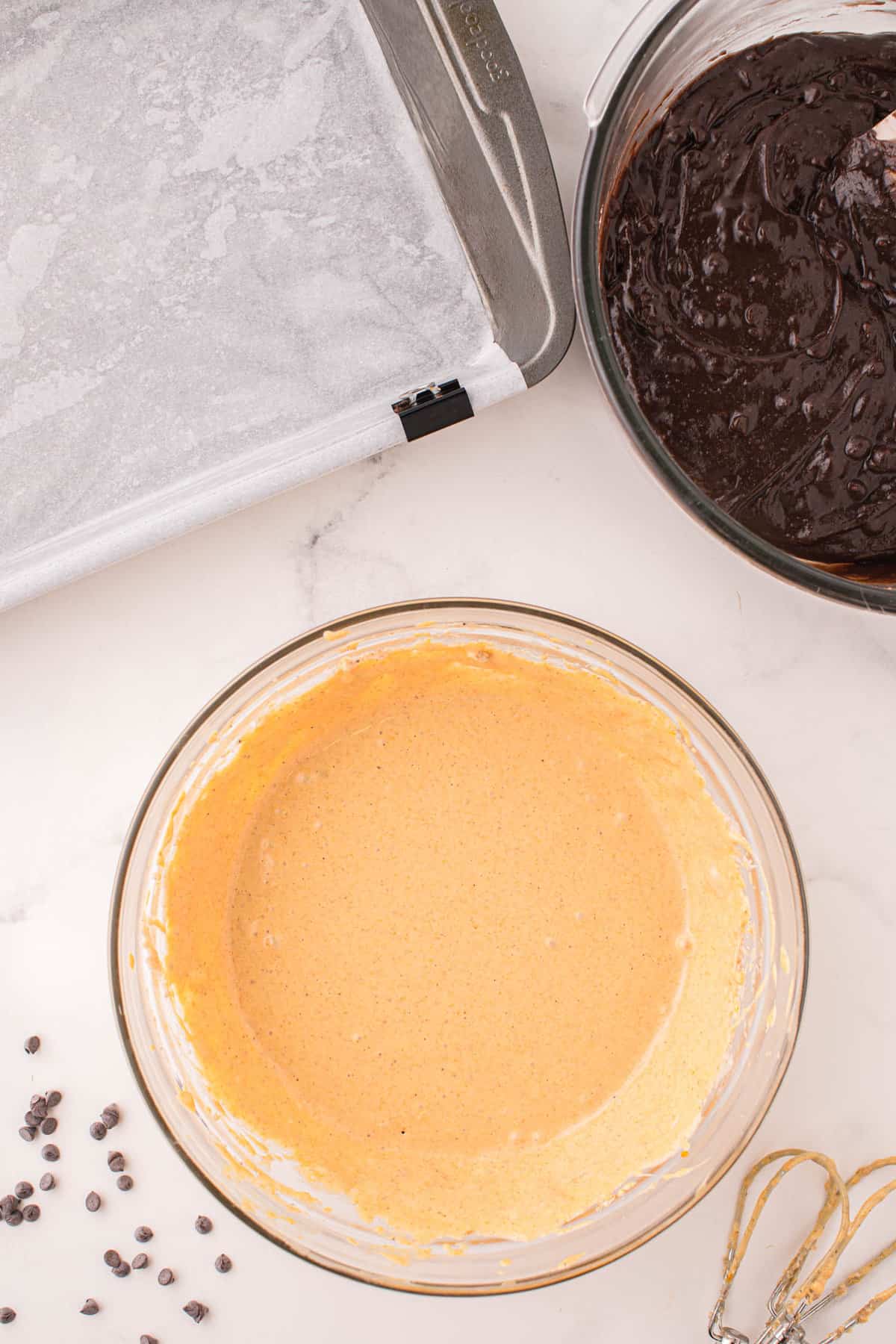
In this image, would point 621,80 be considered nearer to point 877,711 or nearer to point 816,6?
point 816,6

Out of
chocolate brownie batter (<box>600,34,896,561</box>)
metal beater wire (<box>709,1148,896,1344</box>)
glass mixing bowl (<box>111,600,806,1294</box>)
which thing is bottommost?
metal beater wire (<box>709,1148,896,1344</box>)

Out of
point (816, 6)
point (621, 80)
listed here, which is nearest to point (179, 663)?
point (621, 80)

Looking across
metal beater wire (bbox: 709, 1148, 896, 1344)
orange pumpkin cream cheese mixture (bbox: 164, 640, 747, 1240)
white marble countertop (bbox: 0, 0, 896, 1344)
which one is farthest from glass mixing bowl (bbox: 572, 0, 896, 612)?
metal beater wire (bbox: 709, 1148, 896, 1344)

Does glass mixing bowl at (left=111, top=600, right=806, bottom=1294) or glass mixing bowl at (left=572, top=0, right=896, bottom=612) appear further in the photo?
glass mixing bowl at (left=111, top=600, right=806, bottom=1294)

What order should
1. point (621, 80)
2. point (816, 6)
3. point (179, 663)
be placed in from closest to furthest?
point (621, 80)
point (816, 6)
point (179, 663)

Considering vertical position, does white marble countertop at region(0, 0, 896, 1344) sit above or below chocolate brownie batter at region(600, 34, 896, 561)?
below

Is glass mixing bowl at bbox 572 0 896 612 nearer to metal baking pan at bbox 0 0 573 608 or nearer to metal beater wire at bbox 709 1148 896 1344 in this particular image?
metal baking pan at bbox 0 0 573 608

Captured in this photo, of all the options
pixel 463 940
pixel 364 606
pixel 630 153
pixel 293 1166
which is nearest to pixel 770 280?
pixel 630 153
